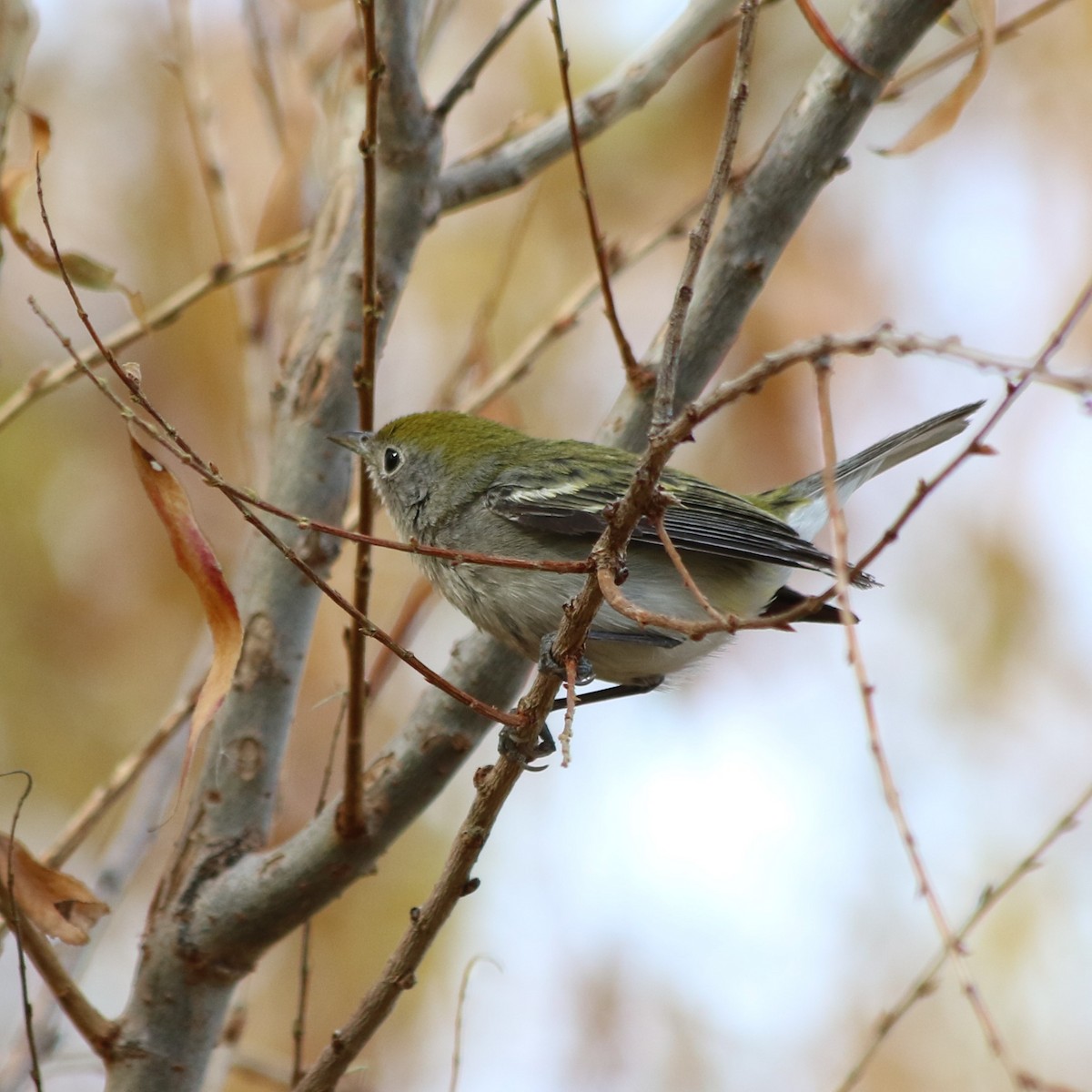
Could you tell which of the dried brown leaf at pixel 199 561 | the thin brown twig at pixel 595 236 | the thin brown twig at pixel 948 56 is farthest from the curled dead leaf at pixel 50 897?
the thin brown twig at pixel 948 56

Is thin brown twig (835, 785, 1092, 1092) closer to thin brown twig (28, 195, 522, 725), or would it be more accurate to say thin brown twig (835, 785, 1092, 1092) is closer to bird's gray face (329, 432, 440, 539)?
thin brown twig (28, 195, 522, 725)

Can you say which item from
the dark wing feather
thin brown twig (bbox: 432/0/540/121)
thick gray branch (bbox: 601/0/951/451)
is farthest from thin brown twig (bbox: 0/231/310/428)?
thick gray branch (bbox: 601/0/951/451)

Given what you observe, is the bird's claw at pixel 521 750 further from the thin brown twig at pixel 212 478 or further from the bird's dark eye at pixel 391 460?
the bird's dark eye at pixel 391 460

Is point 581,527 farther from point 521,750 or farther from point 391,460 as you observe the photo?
point 521,750

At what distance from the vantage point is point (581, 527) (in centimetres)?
349

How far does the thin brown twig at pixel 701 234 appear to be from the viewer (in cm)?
177

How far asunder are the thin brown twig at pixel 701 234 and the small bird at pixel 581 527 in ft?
4.31

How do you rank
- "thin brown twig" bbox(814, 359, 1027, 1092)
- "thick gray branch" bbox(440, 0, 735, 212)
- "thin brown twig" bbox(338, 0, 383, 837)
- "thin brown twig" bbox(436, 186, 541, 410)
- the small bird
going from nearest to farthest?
"thin brown twig" bbox(814, 359, 1027, 1092), "thin brown twig" bbox(338, 0, 383, 837), the small bird, "thick gray branch" bbox(440, 0, 735, 212), "thin brown twig" bbox(436, 186, 541, 410)

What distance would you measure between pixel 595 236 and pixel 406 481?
1461mm

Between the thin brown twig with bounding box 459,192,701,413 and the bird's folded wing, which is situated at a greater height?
the thin brown twig with bounding box 459,192,701,413

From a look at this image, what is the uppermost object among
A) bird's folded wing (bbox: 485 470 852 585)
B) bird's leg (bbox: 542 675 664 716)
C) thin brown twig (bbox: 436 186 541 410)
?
→ thin brown twig (bbox: 436 186 541 410)

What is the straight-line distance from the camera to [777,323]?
6.11m

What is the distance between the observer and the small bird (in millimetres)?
3248

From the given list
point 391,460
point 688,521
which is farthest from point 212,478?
point 391,460
